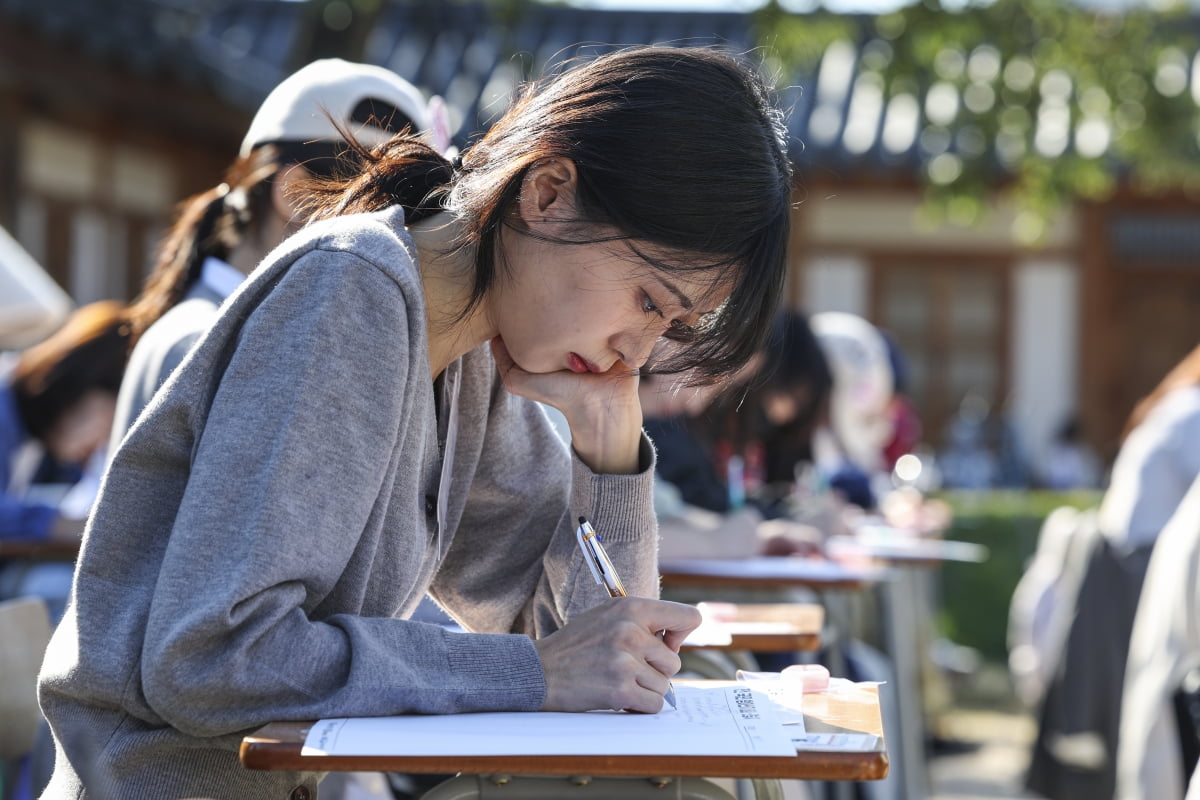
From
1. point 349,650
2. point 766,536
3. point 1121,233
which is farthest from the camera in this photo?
point 1121,233

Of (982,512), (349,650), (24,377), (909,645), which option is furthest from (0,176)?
(349,650)

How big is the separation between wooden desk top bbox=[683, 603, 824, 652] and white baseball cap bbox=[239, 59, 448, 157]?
2.59ft

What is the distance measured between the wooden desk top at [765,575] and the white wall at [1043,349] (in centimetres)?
1062

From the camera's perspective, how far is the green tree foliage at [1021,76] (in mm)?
6090

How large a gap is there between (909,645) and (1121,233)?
927cm

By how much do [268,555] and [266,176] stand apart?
3.47 ft

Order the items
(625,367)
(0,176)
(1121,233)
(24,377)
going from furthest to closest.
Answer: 1. (1121,233)
2. (0,176)
3. (24,377)
4. (625,367)

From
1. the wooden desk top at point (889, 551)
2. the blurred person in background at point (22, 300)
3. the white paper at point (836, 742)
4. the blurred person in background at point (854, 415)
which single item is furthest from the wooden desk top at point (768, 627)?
the blurred person in background at point (854, 415)

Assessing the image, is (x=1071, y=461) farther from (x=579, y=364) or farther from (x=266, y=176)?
(x=579, y=364)

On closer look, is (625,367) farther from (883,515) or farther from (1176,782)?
(883,515)

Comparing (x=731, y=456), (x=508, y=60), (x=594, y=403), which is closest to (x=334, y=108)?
(x=594, y=403)

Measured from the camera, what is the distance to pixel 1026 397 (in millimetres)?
13578

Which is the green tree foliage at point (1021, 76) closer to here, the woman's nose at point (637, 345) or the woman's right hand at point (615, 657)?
the woman's nose at point (637, 345)

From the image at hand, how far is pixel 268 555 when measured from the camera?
1.27m
